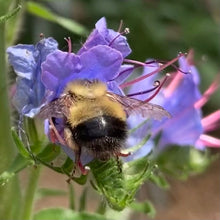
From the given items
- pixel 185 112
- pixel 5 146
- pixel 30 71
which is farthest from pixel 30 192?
pixel 185 112

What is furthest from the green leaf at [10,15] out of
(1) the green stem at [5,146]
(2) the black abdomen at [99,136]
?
(2) the black abdomen at [99,136]

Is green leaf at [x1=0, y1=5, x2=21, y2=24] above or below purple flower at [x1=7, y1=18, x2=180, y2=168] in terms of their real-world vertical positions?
above

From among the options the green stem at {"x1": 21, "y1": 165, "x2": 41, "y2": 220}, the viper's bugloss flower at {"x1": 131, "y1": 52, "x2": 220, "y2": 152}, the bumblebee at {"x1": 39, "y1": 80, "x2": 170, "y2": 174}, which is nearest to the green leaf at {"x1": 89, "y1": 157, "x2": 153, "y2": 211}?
the bumblebee at {"x1": 39, "y1": 80, "x2": 170, "y2": 174}

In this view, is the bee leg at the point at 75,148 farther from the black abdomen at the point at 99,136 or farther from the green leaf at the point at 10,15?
the green leaf at the point at 10,15

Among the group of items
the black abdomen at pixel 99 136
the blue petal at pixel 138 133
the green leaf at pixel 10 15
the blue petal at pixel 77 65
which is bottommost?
the blue petal at pixel 138 133

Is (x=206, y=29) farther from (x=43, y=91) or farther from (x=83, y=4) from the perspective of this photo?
(x=43, y=91)

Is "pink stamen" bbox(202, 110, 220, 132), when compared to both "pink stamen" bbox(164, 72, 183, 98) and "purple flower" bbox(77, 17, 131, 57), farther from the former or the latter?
"purple flower" bbox(77, 17, 131, 57)
